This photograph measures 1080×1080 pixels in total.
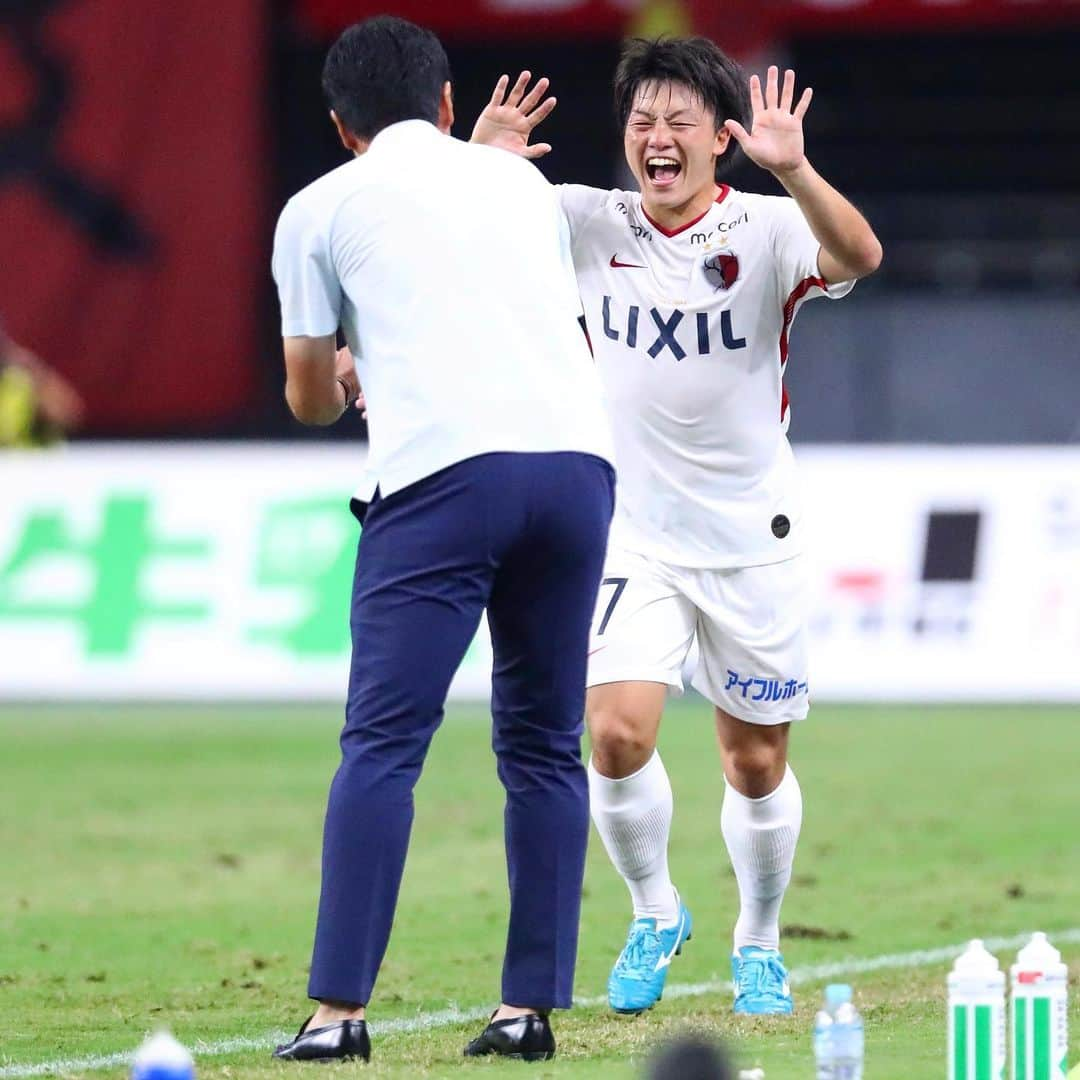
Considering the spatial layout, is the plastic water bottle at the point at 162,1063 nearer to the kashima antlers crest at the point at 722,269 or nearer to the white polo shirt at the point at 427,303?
the white polo shirt at the point at 427,303

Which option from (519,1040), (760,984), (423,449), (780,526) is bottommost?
(760,984)

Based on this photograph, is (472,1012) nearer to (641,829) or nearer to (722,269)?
(641,829)

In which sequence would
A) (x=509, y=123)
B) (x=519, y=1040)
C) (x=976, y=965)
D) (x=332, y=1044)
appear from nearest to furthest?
1. (x=976, y=965)
2. (x=332, y=1044)
3. (x=519, y=1040)
4. (x=509, y=123)

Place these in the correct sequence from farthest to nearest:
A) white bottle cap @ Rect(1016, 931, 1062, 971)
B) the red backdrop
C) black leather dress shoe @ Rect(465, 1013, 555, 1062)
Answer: the red backdrop → black leather dress shoe @ Rect(465, 1013, 555, 1062) → white bottle cap @ Rect(1016, 931, 1062, 971)

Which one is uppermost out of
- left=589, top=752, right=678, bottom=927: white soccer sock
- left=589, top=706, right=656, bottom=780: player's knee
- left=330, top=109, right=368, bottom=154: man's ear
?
left=330, top=109, right=368, bottom=154: man's ear

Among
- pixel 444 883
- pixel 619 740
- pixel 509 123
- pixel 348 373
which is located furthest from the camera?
pixel 444 883

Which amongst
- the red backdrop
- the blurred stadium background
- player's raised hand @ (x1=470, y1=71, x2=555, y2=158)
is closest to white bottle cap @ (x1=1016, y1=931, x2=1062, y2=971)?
player's raised hand @ (x1=470, y1=71, x2=555, y2=158)

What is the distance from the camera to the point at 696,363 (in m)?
5.84

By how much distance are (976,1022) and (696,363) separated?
7.19 ft

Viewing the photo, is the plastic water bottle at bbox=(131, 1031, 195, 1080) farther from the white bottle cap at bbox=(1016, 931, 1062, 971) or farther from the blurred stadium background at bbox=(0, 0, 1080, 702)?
the blurred stadium background at bbox=(0, 0, 1080, 702)

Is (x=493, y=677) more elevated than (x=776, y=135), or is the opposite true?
(x=776, y=135)

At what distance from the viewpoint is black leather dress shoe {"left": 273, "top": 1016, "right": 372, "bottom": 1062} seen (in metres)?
4.77

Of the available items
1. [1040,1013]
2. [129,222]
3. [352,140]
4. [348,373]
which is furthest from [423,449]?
[129,222]

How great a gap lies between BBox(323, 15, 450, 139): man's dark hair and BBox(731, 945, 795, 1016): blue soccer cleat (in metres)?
2.26
